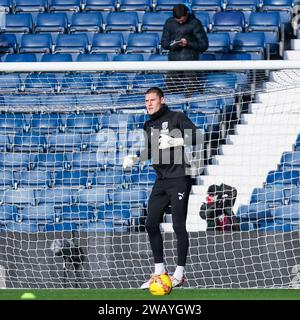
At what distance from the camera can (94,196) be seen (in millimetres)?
12695

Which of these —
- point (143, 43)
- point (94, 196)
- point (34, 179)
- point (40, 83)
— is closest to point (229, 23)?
point (143, 43)

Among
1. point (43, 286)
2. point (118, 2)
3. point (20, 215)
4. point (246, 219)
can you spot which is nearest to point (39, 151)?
point (20, 215)

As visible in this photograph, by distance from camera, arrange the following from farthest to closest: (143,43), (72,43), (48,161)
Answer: (72,43)
(143,43)
(48,161)

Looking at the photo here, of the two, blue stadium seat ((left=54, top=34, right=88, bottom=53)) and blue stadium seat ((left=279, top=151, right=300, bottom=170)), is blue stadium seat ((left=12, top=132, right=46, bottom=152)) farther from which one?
blue stadium seat ((left=279, top=151, right=300, bottom=170))

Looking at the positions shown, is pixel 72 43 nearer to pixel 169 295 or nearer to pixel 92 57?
pixel 92 57

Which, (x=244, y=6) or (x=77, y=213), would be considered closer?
(x=77, y=213)

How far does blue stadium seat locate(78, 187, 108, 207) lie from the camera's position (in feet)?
41.6

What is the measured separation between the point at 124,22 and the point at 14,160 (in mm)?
3228

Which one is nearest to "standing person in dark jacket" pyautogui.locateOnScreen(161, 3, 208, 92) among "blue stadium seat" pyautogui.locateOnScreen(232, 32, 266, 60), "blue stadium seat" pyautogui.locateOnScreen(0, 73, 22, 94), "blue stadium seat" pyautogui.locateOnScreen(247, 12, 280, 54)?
"blue stadium seat" pyautogui.locateOnScreen(232, 32, 266, 60)

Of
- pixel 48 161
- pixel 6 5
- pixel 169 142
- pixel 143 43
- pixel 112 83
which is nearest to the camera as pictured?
pixel 169 142

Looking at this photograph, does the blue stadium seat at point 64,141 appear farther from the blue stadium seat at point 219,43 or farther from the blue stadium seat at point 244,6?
the blue stadium seat at point 244,6

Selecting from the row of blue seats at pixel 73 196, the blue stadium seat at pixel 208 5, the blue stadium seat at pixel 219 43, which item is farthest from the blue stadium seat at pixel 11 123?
the blue stadium seat at pixel 208 5

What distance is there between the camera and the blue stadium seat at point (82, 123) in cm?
1310

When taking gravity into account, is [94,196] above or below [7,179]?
below
